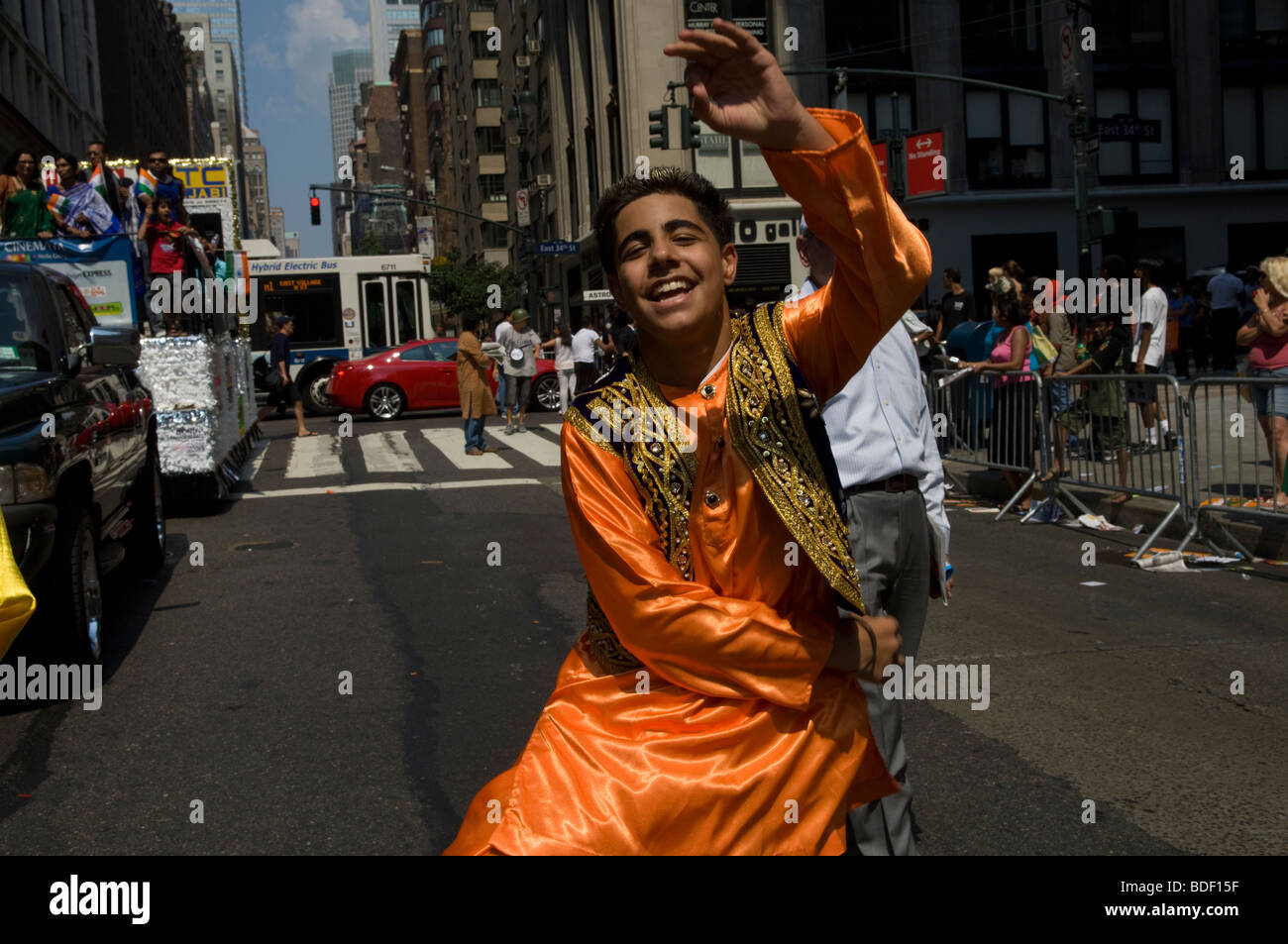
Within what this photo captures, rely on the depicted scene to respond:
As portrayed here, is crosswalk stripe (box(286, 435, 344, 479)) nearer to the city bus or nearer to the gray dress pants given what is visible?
the city bus

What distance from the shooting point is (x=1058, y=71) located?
3581 centimetres

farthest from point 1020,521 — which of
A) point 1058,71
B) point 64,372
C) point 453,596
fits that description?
point 1058,71

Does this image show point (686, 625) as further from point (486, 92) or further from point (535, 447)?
point (486, 92)

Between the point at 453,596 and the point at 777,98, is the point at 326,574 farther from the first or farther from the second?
the point at 777,98

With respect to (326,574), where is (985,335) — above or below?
above

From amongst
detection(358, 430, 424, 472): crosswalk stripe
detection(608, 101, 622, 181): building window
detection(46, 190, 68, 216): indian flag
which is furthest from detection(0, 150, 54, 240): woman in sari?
detection(608, 101, 622, 181): building window

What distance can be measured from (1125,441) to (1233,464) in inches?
37.4

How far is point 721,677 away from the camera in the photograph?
2111 mm

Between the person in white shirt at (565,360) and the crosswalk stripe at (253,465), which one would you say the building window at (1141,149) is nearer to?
the person in white shirt at (565,360)

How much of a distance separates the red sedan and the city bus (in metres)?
4.34

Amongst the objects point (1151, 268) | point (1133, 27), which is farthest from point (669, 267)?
point (1133, 27)

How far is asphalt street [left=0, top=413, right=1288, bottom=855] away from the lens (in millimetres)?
4219
